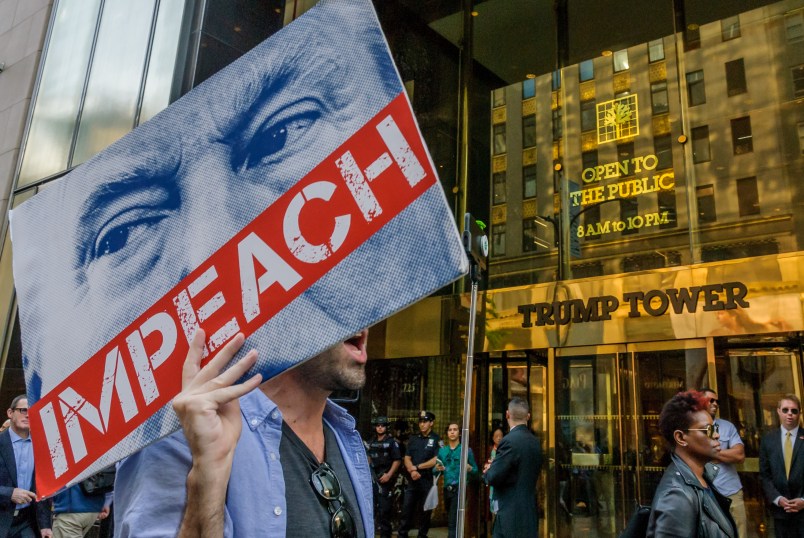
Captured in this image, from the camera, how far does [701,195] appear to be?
33.5 feet

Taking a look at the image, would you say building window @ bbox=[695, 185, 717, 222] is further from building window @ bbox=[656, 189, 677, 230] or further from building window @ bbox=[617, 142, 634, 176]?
building window @ bbox=[617, 142, 634, 176]

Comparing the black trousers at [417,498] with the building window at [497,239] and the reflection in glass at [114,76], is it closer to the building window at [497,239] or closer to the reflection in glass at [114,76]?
the building window at [497,239]

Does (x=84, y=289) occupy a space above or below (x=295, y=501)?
above

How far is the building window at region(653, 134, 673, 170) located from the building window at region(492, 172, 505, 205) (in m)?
2.83

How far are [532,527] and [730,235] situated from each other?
242 inches

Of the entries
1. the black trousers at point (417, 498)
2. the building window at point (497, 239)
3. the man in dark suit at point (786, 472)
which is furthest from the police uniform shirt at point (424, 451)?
the man in dark suit at point (786, 472)

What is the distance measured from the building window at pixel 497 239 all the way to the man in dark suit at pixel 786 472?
240 inches

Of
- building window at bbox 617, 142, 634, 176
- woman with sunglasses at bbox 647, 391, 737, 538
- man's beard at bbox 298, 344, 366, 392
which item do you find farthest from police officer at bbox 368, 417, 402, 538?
man's beard at bbox 298, 344, 366, 392

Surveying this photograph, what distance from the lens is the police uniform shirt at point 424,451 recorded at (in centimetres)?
969

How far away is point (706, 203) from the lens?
10141 millimetres

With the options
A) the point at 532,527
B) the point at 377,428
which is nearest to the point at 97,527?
the point at 377,428

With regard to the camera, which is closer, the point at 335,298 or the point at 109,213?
the point at 335,298

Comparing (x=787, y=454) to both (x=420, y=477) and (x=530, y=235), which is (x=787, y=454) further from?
(x=530, y=235)

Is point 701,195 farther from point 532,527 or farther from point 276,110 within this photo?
point 276,110
